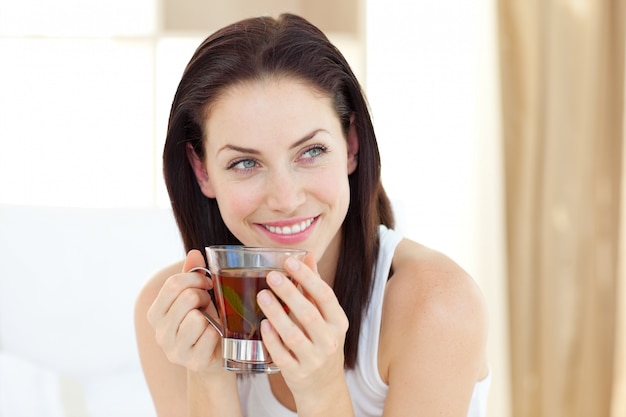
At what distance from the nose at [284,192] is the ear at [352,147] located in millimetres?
245

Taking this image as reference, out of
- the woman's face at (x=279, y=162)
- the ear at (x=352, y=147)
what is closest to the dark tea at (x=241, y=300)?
the woman's face at (x=279, y=162)

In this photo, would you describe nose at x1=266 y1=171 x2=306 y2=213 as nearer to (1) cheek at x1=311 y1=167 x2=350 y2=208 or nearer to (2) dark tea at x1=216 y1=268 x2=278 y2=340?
(1) cheek at x1=311 y1=167 x2=350 y2=208

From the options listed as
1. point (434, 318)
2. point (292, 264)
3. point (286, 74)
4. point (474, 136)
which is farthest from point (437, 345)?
point (474, 136)

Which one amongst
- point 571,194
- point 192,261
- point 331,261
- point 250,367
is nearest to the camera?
point 250,367

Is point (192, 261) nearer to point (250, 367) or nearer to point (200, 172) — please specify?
point (250, 367)

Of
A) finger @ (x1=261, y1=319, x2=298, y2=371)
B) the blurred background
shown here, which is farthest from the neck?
the blurred background

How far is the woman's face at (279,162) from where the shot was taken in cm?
166

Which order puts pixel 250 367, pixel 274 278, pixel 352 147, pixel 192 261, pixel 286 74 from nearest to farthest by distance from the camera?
1. pixel 274 278
2. pixel 250 367
3. pixel 192 261
4. pixel 286 74
5. pixel 352 147

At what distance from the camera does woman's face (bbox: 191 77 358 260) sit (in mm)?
1662

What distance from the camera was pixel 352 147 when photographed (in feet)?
6.19

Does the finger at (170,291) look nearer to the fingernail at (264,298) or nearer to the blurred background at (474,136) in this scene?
the fingernail at (264,298)

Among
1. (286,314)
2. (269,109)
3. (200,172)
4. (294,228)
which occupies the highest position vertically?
(269,109)

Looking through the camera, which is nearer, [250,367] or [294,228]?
[250,367]

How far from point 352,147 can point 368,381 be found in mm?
513
